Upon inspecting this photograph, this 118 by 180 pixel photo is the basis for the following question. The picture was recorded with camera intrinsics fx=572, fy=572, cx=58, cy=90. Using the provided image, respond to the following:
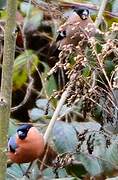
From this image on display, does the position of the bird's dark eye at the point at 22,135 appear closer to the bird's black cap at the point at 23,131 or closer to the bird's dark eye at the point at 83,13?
the bird's black cap at the point at 23,131

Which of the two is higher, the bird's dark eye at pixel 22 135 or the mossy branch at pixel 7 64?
the mossy branch at pixel 7 64

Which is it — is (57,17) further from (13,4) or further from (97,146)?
(13,4)

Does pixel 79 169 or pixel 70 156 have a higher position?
pixel 70 156

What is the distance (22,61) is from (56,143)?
4.55 feet

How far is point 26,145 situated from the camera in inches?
89.4

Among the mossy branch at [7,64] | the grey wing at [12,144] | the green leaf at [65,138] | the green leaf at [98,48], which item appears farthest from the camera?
the grey wing at [12,144]

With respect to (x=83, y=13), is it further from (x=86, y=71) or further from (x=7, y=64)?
(x=7, y=64)

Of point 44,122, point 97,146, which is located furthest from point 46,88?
point 97,146

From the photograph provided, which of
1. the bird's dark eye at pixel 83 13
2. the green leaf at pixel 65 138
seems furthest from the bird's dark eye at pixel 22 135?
the bird's dark eye at pixel 83 13

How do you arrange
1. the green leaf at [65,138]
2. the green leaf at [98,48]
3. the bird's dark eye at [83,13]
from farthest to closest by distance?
the bird's dark eye at [83,13] < the green leaf at [65,138] < the green leaf at [98,48]

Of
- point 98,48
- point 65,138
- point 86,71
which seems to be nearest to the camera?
point 86,71

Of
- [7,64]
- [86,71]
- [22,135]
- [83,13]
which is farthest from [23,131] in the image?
[7,64]

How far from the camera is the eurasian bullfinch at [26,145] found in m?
2.14

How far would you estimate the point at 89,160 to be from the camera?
6.93ft
